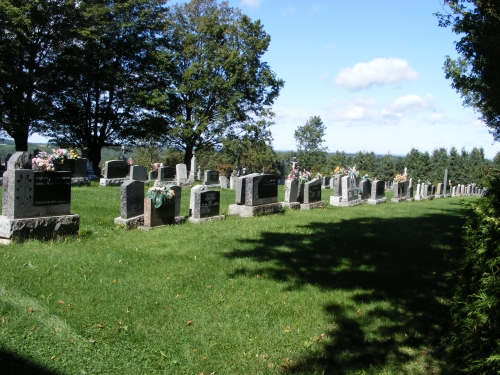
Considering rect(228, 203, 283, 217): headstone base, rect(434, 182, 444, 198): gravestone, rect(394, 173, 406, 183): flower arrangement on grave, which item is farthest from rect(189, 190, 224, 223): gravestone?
rect(434, 182, 444, 198): gravestone

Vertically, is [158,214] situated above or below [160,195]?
below

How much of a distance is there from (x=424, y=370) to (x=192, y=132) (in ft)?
96.1

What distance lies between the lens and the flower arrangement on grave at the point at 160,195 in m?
10.3

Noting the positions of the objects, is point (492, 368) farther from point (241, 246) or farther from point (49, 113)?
point (49, 113)

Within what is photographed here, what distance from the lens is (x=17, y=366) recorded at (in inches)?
152

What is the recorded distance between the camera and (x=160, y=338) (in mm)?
4555

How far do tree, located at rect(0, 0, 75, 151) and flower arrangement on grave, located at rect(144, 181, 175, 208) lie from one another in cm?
1871

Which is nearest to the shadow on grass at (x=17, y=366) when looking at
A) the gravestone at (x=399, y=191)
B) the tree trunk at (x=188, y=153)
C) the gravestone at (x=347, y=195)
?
the gravestone at (x=347, y=195)

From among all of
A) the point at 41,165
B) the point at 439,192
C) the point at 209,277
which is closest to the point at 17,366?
the point at 209,277

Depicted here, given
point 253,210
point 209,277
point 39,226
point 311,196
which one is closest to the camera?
point 209,277

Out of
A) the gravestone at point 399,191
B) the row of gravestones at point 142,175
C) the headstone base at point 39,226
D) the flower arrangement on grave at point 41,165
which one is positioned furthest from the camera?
the gravestone at point 399,191

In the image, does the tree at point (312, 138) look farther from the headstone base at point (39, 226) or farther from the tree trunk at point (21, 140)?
the headstone base at point (39, 226)

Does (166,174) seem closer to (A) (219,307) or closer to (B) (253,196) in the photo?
(B) (253,196)

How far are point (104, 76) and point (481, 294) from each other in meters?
30.6
